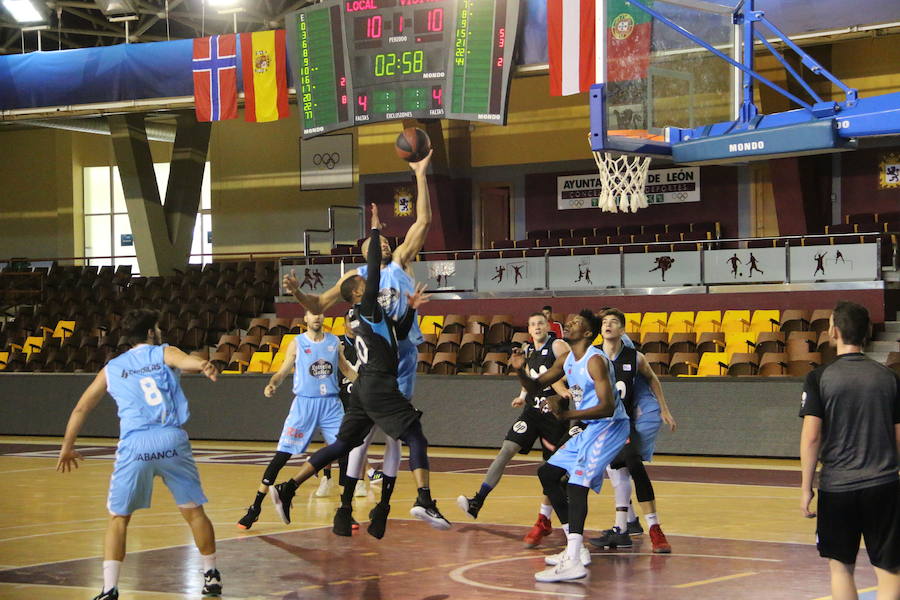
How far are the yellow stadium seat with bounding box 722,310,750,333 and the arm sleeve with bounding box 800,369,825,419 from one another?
14.5 m

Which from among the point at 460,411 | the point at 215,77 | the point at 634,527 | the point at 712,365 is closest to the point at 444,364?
the point at 460,411

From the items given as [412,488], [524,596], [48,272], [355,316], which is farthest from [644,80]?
[48,272]

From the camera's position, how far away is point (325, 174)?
109ft

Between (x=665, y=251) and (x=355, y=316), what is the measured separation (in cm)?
1348

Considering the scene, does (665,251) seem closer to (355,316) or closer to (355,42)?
(355,42)

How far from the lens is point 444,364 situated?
19844mm

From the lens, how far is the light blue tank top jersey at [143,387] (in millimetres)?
6977

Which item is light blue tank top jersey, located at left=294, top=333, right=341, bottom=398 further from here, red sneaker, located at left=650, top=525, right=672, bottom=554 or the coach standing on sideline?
the coach standing on sideline

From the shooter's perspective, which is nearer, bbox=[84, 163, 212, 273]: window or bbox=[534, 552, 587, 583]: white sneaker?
bbox=[534, 552, 587, 583]: white sneaker

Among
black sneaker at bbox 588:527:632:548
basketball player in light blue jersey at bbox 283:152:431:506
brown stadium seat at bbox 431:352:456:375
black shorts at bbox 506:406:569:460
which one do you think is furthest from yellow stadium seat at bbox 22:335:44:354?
black sneaker at bbox 588:527:632:548

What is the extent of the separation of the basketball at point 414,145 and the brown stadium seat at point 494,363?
10.8 metres

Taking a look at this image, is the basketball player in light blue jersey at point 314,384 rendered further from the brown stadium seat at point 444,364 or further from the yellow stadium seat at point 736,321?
the yellow stadium seat at point 736,321

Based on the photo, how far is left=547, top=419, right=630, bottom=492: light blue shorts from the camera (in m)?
7.96

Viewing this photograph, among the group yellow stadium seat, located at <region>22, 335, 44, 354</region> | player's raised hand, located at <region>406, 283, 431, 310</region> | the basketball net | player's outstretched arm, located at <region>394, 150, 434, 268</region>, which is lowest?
yellow stadium seat, located at <region>22, 335, 44, 354</region>
